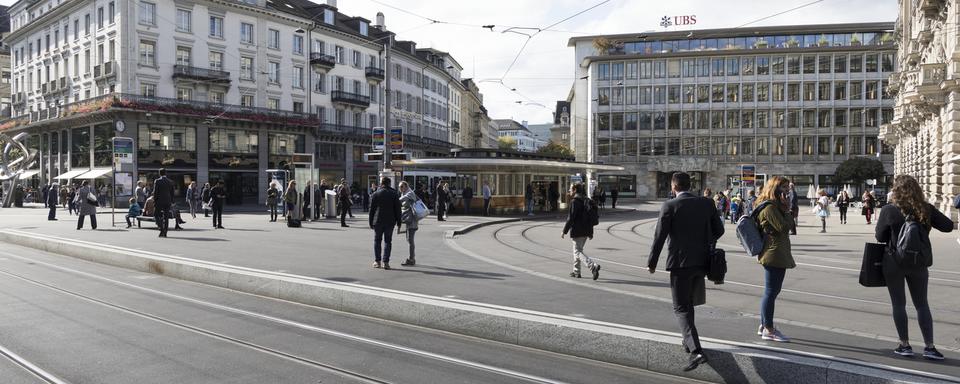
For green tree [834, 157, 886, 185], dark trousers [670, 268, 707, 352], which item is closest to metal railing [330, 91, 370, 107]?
green tree [834, 157, 886, 185]

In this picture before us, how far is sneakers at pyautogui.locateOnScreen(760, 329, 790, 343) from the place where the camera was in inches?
241

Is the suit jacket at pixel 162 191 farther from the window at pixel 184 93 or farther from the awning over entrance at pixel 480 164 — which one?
the window at pixel 184 93

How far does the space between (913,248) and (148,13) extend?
4618 cm

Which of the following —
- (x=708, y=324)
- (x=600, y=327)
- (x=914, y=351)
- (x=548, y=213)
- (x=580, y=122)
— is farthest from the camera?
(x=580, y=122)

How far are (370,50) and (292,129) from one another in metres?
13.8

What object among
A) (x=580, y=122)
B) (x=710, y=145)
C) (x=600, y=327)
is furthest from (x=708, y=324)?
(x=580, y=122)

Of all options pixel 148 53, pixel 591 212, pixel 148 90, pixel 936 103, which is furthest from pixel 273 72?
pixel 591 212

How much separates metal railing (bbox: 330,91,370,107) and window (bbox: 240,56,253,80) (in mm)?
8329

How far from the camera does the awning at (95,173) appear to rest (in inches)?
1666

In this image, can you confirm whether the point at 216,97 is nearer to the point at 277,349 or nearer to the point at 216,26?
the point at 216,26

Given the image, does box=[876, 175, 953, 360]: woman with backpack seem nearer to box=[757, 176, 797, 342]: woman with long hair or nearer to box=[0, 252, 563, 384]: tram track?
box=[757, 176, 797, 342]: woman with long hair

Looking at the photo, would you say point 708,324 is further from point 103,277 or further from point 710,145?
point 710,145

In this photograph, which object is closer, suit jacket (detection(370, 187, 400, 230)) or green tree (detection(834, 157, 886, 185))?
suit jacket (detection(370, 187, 400, 230))

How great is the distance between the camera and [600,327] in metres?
6.24
